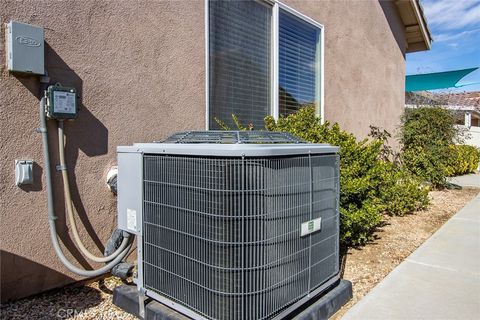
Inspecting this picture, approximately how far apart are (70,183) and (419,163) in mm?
7950

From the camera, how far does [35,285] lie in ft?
10.4

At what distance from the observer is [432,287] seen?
11.9ft

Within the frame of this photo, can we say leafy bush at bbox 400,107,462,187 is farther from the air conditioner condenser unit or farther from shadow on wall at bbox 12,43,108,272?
shadow on wall at bbox 12,43,108,272

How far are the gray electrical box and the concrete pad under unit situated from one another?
3.05m

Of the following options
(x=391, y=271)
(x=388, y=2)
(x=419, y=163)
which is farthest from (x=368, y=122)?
(x=391, y=271)

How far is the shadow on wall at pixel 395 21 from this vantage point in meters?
9.36

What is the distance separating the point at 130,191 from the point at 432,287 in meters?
2.84

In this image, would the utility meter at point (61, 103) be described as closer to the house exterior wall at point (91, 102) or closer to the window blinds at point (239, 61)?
the house exterior wall at point (91, 102)

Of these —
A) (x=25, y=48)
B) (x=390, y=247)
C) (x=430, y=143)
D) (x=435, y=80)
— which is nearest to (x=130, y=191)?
(x=25, y=48)

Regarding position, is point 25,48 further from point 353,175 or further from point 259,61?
point 353,175

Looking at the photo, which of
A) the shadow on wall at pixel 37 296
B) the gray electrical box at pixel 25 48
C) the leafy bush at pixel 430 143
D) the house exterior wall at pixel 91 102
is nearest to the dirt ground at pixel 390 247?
the leafy bush at pixel 430 143

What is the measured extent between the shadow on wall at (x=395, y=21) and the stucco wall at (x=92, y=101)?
650 cm

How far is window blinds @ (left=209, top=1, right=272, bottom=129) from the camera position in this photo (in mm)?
4746

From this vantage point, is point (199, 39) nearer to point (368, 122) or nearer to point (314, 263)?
point (314, 263)
